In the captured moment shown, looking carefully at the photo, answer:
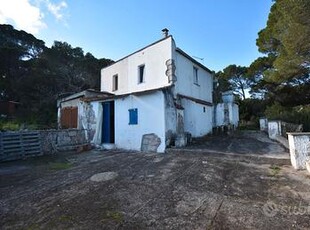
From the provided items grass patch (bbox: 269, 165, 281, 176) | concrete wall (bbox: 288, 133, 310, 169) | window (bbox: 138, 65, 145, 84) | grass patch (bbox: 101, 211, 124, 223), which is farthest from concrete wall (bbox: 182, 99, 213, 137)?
grass patch (bbox: 101, 211, 124, 223)

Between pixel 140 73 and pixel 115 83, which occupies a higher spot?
pixel 140 73

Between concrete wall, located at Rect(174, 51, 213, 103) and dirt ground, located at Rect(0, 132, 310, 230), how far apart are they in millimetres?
6229

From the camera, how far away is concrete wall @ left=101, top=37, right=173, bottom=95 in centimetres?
1217

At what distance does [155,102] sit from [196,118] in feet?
12.9

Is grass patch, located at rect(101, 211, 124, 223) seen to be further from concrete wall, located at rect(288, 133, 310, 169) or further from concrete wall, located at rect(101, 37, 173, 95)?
concrete wall, located at rect(101, 37, 173, 95)

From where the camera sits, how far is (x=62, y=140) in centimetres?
1165

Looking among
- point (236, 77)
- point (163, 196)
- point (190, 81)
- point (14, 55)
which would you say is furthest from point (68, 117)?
point (236, 77)

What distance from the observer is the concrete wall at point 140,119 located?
31.9ft

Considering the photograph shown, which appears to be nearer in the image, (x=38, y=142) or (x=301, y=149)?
(x=301, y=149)

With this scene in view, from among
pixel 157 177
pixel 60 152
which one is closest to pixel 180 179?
pixel 157 177

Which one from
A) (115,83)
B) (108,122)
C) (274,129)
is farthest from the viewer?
(115,83)

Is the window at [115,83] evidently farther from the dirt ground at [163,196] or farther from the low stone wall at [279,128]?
the low stone wall at [279,128]

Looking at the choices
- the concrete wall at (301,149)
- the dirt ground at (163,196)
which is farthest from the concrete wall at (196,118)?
the concrete wall at (301,149)

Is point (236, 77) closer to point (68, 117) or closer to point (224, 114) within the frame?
point (224, 114)
